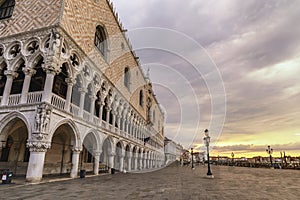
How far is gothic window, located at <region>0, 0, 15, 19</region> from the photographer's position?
1456cm

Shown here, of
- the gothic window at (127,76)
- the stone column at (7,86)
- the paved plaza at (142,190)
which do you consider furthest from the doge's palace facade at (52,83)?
the gothic window at (127,76)

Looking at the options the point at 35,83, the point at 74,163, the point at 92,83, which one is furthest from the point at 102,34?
the point at 74,163

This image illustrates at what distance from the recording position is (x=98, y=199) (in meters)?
6.11

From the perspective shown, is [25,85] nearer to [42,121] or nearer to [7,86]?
[7,86]

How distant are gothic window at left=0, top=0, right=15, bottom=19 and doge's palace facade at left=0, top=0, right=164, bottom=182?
9cm

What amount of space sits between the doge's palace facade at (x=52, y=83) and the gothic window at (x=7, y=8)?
91 millimetres

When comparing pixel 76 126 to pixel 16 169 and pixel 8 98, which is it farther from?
pixel 16 169

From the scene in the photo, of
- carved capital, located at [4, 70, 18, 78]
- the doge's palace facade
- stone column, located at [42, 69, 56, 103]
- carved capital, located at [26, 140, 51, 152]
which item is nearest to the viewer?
carved capital, located at [26, 140, 51, 152]

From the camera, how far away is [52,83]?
10.7 m

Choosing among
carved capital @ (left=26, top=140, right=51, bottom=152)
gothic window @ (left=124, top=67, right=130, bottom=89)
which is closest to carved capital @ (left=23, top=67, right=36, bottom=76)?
carved capital @ (left=26, top=140, right=51, bottom=152)

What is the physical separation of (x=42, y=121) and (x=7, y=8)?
11408 millimetres

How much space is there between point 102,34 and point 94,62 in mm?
5109

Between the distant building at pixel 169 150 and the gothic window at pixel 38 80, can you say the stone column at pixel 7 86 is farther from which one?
the distant building at pixel 169 150

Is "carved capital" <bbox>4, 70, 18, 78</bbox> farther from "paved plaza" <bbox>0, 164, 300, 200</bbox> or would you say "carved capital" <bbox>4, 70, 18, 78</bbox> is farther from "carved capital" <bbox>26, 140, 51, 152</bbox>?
"paved plaza" <bbox>0, 164, 300, 200</bbox>
